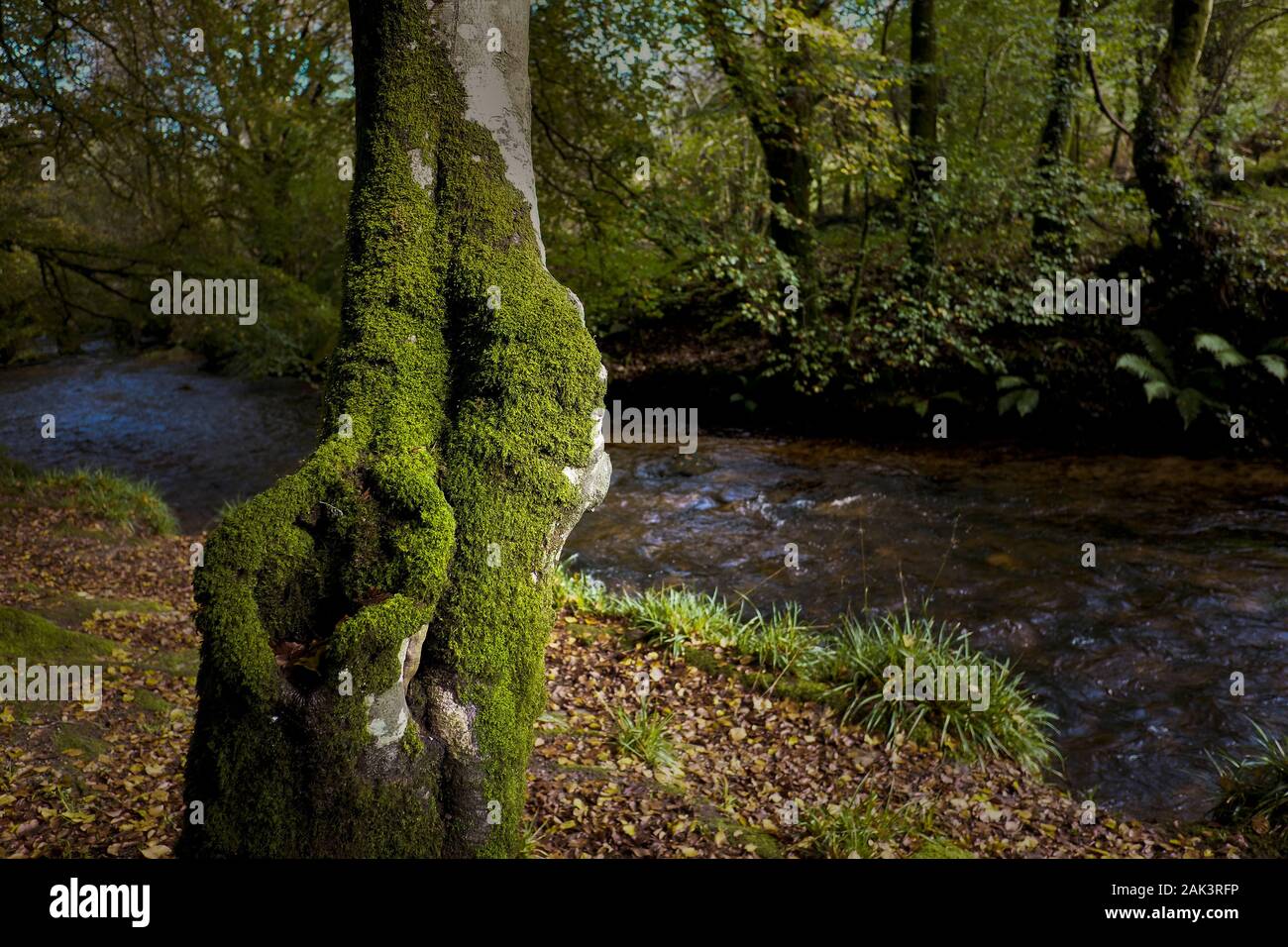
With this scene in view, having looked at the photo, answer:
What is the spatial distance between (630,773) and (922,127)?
→ 1317 cm

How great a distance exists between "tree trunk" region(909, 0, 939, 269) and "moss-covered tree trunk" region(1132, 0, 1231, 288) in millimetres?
3110

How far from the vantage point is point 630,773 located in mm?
4738

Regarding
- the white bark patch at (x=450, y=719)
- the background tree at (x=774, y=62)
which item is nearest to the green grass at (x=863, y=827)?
the white bark patch at (x=450, y=719)

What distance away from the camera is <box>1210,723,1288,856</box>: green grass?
4684mm

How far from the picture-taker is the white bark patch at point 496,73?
3633 millimetres

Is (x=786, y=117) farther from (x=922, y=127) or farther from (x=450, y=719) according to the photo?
(x=450, y=719)

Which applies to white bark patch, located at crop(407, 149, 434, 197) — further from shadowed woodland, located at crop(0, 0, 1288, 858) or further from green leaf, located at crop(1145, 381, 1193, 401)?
green leaf, located at crop(1145, 381, 1193, 401)

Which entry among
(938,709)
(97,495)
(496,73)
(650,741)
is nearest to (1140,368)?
(938,709)

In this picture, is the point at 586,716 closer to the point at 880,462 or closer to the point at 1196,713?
the point at 1196,713

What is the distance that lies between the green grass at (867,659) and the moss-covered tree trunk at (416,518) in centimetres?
350

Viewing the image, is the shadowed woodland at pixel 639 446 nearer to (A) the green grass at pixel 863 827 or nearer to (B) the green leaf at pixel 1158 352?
(A) the green grass at pixel 863 827

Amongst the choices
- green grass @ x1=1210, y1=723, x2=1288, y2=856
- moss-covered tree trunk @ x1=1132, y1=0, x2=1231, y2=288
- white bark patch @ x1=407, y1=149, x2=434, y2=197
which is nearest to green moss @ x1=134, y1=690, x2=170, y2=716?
white bark patch @ x1=407, y1=149, x2=434, y2=197

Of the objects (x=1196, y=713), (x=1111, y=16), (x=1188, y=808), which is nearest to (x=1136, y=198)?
(x=1111, y=16)

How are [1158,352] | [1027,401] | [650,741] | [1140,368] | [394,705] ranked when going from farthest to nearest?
[1027,401] < [1158,352] < [1140,368] < [650,741] < [394,705]
